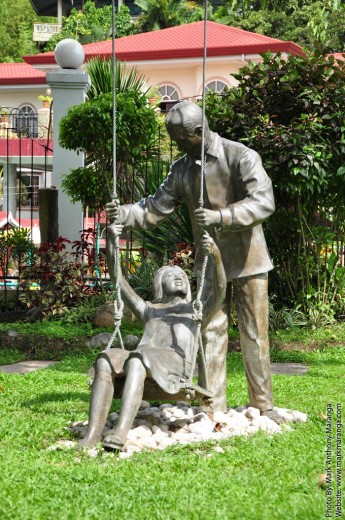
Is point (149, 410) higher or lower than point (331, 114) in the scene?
lower

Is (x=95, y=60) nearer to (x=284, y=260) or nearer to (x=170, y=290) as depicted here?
(x=284, y=260)

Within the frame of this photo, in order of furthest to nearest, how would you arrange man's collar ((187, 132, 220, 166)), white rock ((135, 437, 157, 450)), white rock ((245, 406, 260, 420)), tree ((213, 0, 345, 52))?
tree ((213, 0, 345, 52)) < white rock ((245, 406, 260, 420)) < man's collar ((187, 132, 220, 166)) < white rock ((135, 437, 157, 450))

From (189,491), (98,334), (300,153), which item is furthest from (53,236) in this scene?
(189,491)

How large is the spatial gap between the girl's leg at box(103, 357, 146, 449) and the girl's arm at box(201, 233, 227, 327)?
76cm

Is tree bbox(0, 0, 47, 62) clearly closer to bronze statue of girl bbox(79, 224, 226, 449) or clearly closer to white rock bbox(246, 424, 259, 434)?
bronze statue of girl bbox(79, 224, 226, 449)

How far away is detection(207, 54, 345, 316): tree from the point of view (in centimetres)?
960

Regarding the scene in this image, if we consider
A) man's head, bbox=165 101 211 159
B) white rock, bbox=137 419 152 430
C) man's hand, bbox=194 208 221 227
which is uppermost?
man's head, bbox=165 101 211 159

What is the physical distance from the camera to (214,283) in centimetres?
567

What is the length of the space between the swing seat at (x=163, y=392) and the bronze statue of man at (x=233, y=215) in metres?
0.65

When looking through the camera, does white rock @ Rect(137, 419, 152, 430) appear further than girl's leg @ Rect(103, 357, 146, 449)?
Yes

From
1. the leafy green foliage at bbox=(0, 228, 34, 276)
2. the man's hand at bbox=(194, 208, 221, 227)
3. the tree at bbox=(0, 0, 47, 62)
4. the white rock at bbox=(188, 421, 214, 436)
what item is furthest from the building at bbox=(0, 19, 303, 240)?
the man's hand at bbox=(194, 208, 221, 227)

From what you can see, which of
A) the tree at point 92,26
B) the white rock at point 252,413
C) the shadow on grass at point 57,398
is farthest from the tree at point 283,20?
the white rock at point 252,413

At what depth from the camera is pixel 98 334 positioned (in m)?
9.55

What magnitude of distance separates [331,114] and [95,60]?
3904mm
